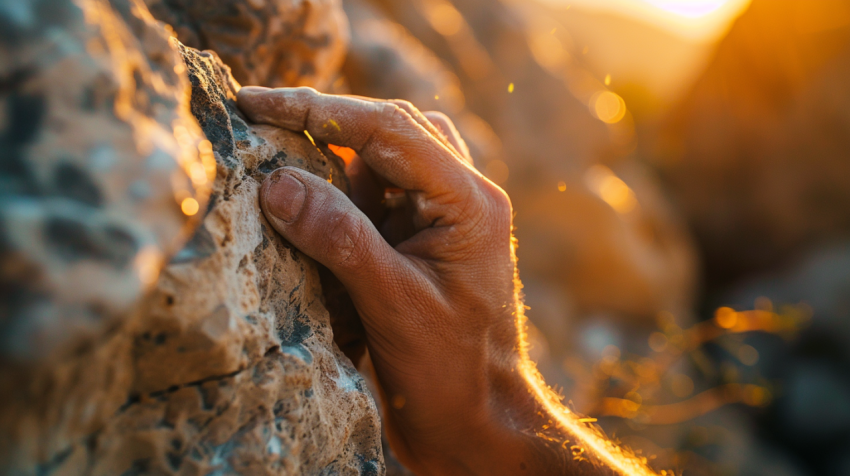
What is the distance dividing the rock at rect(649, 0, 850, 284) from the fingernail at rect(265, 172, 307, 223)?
8.57 meters

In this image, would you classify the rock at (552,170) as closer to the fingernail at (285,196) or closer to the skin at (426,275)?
the skin at (426,275)

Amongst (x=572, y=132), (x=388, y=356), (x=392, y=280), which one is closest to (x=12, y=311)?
(x=392, y=280)

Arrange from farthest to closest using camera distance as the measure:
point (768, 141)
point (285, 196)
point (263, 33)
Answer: point (768, 141), point (263, 33), point (285, 196)

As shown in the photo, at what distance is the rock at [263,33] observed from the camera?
134cm

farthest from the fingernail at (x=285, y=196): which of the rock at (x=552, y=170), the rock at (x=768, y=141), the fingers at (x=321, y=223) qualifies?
the rock at (x=768, y=141)

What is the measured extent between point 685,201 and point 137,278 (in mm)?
10107

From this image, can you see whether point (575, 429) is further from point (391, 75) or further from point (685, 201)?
point (685, 201)

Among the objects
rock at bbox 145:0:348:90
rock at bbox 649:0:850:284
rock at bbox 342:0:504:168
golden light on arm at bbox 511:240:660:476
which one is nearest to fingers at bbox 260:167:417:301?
golden light on arm at bbox 511:240:660:476

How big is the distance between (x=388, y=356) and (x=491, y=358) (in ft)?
0.87

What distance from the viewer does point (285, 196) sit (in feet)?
3.14

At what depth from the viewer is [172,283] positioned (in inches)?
26.3

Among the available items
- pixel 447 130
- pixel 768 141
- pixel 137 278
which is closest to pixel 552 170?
pixel 768 141

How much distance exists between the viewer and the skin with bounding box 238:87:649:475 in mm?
990

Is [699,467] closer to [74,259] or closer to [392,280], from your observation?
[392,280]
